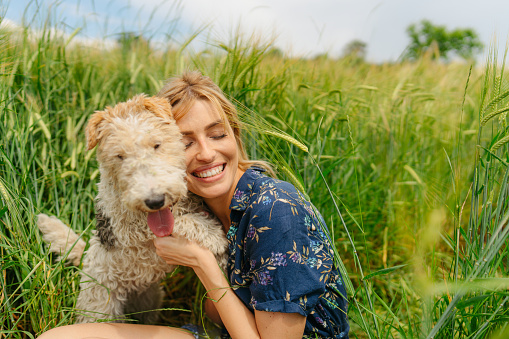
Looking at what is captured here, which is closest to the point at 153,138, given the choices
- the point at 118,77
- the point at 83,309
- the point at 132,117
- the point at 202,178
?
the point at 132,117

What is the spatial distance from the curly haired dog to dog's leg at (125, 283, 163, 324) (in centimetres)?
1

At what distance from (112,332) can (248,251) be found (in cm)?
101

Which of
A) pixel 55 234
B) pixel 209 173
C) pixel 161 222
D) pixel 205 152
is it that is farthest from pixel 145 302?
pixel 205 152

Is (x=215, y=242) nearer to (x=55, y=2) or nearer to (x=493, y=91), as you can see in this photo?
(x=493, y=91)

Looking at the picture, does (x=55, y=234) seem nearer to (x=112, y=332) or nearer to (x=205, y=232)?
(x=112, y=332)

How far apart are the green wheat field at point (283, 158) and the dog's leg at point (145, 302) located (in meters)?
0.26

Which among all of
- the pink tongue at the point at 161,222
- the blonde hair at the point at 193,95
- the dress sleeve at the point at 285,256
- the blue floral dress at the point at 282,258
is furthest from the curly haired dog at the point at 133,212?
the dress sleeve at the point at 285,256

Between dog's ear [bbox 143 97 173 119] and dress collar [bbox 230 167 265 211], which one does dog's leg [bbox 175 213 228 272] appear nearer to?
dress collar [bbox 230 167 265 211]

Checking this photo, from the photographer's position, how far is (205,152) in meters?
2.11

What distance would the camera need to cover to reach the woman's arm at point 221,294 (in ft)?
6.18

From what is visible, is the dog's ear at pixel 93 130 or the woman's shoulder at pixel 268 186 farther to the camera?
the woman's shoulder at pixel 268 186

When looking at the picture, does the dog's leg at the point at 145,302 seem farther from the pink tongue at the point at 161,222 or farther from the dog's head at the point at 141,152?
the dog's head at the point at 141,152

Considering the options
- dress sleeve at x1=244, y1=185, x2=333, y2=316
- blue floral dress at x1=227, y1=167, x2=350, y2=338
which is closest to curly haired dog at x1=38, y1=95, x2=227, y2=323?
blue floral dress at x1=227, y1=167, x2=350, y2=338

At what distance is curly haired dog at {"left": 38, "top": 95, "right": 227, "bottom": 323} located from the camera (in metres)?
1.73
